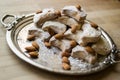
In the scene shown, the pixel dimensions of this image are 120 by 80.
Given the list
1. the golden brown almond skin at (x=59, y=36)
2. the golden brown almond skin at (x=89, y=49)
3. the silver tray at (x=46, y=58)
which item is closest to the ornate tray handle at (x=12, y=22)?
the silver tray at (x=46, y=58)

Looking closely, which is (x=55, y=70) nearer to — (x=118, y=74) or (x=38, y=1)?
(x=118, y=74)

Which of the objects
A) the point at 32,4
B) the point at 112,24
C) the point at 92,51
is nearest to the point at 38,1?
the point at 32,4

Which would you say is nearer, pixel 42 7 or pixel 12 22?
pixel 12 22

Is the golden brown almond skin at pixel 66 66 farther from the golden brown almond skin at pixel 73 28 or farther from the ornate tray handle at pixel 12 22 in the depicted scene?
the ornate tray handle at pixel 12 22

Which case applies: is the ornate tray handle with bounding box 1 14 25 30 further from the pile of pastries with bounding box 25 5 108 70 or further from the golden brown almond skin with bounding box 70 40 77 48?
the golden brown almond skin with bounding box 70 40 77 48

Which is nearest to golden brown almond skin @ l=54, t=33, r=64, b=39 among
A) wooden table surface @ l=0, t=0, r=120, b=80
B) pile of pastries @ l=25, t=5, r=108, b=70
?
pile of pastries @ l=25, t=5, r=108, b=70

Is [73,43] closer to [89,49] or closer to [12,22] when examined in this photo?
[89,49]

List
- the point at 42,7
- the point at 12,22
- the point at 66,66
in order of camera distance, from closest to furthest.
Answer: the point at 66,66
the point at 12,22
the point at 42,7

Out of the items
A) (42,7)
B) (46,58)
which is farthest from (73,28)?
(42,7)
